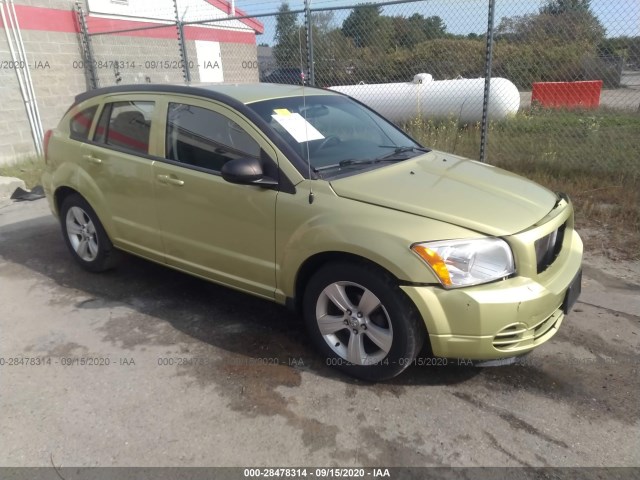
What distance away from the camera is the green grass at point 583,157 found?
209 inches

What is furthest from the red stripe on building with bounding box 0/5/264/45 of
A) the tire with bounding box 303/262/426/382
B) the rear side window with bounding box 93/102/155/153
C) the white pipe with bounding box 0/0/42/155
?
the tire with bounding box 303/262/426/382

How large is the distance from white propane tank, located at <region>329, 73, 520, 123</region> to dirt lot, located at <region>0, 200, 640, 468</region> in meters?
6.85

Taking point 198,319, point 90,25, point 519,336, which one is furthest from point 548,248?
point 90,25

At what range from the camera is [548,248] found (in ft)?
9.39

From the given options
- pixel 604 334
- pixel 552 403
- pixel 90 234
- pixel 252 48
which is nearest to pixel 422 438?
pixel 552 403

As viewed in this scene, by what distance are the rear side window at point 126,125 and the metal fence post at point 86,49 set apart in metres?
7.58

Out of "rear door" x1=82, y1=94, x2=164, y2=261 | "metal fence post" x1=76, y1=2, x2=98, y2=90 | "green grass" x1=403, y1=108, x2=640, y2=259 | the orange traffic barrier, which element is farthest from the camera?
the orange traffic barrier

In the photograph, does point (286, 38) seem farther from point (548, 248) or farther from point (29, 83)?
point (548, 248)

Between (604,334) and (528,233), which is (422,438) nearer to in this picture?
(528,233)

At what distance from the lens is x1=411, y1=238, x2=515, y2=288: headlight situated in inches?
100

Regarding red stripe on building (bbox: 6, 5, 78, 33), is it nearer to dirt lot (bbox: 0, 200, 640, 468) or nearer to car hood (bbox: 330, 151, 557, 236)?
dirt lot (bbox: 0, 200, 640, 468)

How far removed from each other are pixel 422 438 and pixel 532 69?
1103cm

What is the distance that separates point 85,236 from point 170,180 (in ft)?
4.87

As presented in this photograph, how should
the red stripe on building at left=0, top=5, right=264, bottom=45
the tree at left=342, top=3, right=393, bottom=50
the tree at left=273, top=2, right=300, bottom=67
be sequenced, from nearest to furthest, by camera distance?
1. the tree at left=273, top=2, right=300, bottom=67
2. the tree at left=342, top=3, right=393, bottom=50
3. the red stripe on building at left=0, top=5, right=264, bottom=45
